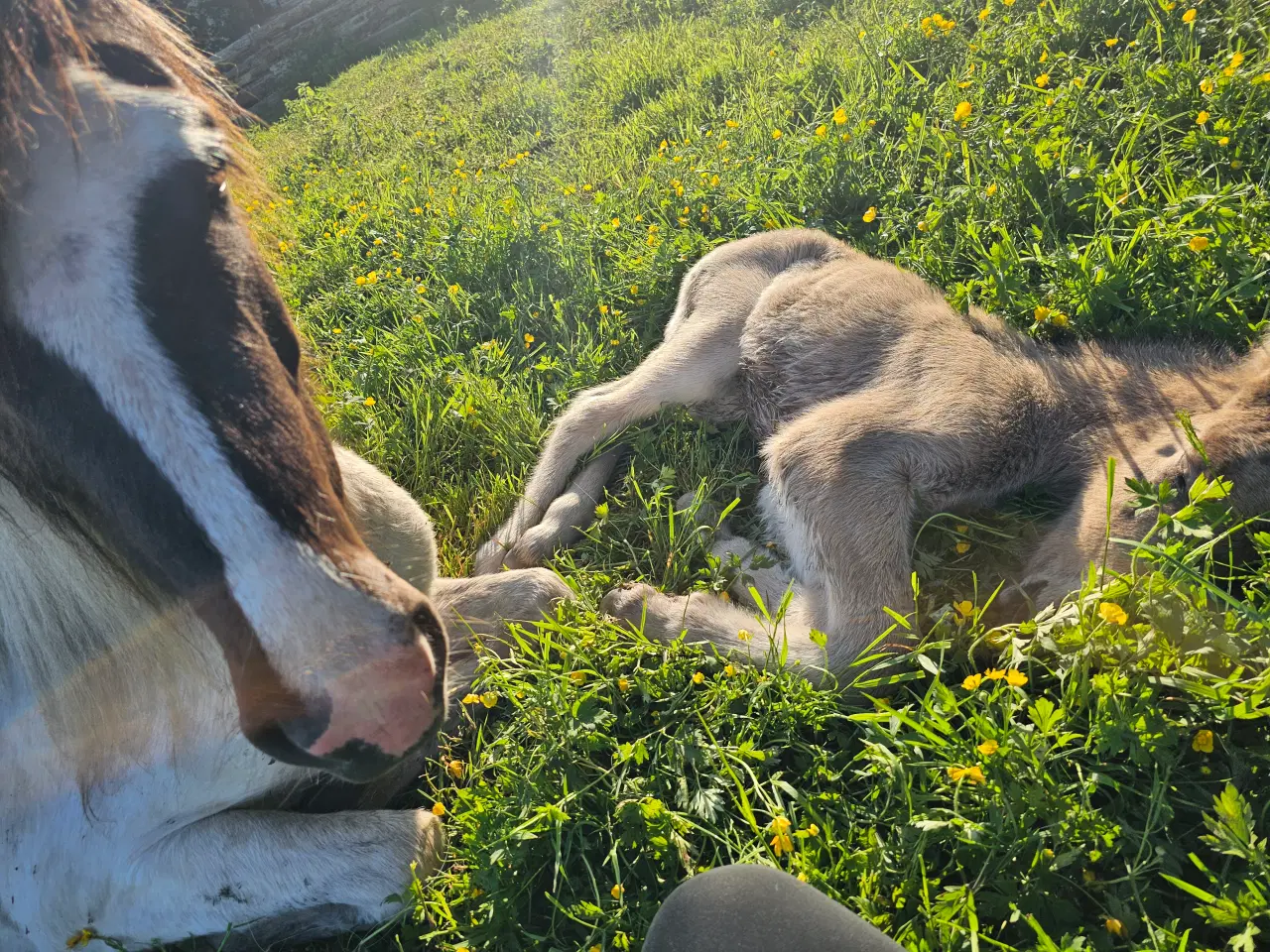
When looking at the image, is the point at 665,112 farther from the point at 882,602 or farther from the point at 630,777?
the point at 630,777

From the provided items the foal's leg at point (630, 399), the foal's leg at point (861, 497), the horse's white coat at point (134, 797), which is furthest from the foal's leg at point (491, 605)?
the horse's white coat at point (134, 797)

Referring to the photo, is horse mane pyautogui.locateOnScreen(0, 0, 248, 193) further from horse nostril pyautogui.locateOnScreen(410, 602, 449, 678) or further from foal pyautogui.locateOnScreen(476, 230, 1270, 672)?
foal pyautogui.locateOnScreen(476, 230, 1270, 672)

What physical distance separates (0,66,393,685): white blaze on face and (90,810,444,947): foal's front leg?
99 cm

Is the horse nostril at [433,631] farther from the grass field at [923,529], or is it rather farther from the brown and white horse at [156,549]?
the grass field at [923,529]

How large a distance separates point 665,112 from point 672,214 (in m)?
1.96

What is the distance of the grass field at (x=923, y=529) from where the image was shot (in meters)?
1.82

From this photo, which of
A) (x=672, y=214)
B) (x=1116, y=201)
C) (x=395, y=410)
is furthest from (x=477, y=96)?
(x=1116, y=201)

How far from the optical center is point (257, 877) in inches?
86.3

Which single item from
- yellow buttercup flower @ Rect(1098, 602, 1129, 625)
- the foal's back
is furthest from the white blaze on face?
the foal's back

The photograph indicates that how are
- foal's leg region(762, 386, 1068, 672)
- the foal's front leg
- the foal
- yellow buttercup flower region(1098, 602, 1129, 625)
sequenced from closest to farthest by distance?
yellow buttercup flower region(1098, 602, 1129, 625)
the foal's front leg
the foal
foal's leg region(762, 386, 1068, 672)

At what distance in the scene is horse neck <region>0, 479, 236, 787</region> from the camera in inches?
82.2

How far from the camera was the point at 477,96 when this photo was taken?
916 cm

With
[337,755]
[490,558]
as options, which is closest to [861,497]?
[490,558]

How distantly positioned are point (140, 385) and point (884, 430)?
2470 millimetres
